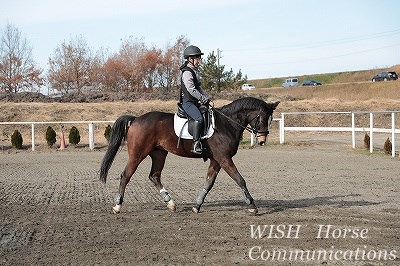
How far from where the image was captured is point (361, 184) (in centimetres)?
1310

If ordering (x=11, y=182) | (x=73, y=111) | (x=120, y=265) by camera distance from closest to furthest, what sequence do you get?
(x=120, y=265) → (x=11, y=182) → (x=73, y=111)

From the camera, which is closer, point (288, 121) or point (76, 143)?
point (76, 143)

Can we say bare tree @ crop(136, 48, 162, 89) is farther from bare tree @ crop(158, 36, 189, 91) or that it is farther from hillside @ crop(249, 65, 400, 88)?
hillside @ crop(249, 65, 400, 88)

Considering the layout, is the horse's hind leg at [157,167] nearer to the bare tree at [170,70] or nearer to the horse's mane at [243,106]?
the horse's mane at [243,106]

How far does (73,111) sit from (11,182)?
2676 cm

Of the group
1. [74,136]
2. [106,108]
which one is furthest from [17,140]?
[106,108]

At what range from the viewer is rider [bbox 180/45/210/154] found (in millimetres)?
9578

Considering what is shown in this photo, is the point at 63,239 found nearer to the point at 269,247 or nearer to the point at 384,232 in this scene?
the point at 269,247

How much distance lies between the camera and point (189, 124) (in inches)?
384

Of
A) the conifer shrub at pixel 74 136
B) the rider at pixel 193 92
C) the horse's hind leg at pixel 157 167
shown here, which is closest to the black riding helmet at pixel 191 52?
the rider at pixel 193 92

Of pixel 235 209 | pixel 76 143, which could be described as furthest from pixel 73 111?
pixel 235 209

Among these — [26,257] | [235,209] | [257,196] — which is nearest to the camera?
[26,257]

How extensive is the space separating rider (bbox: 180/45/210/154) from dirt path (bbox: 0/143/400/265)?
1359 mm

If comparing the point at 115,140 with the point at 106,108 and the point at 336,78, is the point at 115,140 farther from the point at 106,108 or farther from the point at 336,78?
the point at 336,78
